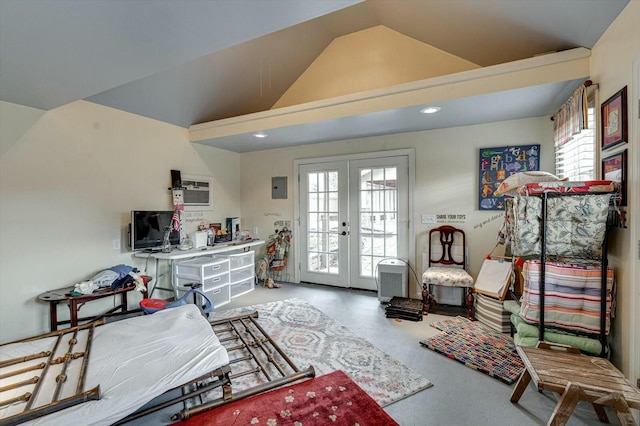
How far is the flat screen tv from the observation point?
3.58m

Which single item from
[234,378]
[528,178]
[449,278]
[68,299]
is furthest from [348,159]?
[68,299]

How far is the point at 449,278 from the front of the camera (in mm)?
3387

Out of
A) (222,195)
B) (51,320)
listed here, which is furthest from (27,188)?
(222,195)

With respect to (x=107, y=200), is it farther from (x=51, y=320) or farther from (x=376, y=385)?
(x=376, y=385)

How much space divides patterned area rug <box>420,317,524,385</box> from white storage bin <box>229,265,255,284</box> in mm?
2684

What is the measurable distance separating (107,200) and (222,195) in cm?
182

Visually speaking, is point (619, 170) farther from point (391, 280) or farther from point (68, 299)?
point (68, 299)

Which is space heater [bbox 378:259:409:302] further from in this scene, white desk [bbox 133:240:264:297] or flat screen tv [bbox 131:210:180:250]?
→ flat screen tv [bbox 131:210:180:250]

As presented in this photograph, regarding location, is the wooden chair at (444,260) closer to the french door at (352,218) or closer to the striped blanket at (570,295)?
the french door at (352,218)

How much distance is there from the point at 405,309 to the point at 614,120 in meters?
2.52

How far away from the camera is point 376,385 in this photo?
6.95 ft

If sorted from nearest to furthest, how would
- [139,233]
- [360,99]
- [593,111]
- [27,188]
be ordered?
[593,111]
[27,188]
[360,99]
[139,233]

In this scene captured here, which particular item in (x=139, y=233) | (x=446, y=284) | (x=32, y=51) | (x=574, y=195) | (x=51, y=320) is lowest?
(x=51, y=320)

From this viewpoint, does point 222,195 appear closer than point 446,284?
No
